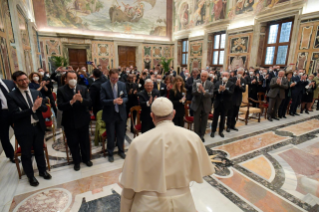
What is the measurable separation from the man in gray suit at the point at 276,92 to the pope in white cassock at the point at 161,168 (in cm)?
594

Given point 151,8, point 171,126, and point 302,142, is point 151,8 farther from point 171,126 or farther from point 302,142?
point 171,126

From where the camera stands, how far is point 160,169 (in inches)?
48.0

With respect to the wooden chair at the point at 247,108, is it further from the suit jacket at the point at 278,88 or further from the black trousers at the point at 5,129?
the black trousers at the point at 5,129

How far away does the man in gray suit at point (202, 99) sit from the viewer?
4211mm

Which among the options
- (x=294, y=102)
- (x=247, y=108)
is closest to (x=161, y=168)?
(x=247, y=108)

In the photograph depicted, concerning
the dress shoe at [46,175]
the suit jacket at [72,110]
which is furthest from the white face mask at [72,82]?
the dress shoe at [46,175]

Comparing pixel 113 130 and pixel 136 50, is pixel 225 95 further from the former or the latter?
pixel 136 50

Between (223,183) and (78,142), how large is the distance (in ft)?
9.01

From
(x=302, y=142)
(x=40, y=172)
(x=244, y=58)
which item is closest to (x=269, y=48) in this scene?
(x=244, y=58)

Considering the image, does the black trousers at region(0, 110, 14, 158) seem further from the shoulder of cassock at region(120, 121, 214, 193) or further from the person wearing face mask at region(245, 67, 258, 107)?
the person wearing face mask at region(245, 67, 258, 107)

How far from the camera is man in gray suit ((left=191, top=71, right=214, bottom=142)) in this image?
4.21 m

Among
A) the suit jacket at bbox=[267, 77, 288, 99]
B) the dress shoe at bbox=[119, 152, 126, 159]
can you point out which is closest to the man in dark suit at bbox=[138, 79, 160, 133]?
the dress shoe at bbox=[119, 152, 126, 159]

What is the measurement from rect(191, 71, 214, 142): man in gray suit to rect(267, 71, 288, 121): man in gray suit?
3083mm

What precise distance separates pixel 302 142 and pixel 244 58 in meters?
7.60
